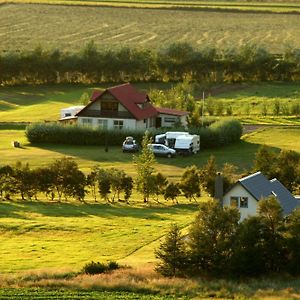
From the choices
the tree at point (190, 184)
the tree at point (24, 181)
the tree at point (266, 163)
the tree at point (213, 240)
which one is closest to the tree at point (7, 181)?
the tree at point (24, 181)

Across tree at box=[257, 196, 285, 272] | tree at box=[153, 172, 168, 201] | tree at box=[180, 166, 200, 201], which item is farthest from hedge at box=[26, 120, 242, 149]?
tree at box=[257, 196, 285, 272]

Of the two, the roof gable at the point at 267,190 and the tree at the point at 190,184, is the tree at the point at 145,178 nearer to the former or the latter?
the tree at the point at 190,184

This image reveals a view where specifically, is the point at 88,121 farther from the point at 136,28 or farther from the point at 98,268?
the point at 136,28

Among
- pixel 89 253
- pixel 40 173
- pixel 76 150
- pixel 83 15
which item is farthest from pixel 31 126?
pixel 83 15

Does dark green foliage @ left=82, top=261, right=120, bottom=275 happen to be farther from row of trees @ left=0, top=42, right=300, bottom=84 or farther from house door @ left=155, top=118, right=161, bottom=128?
row of trees @ left=0, top=42, right=300, bottom=84

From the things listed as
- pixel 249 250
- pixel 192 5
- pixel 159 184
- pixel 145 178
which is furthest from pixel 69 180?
pixel 192 5

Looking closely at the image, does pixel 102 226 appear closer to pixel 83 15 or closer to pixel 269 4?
pixel 83 15
